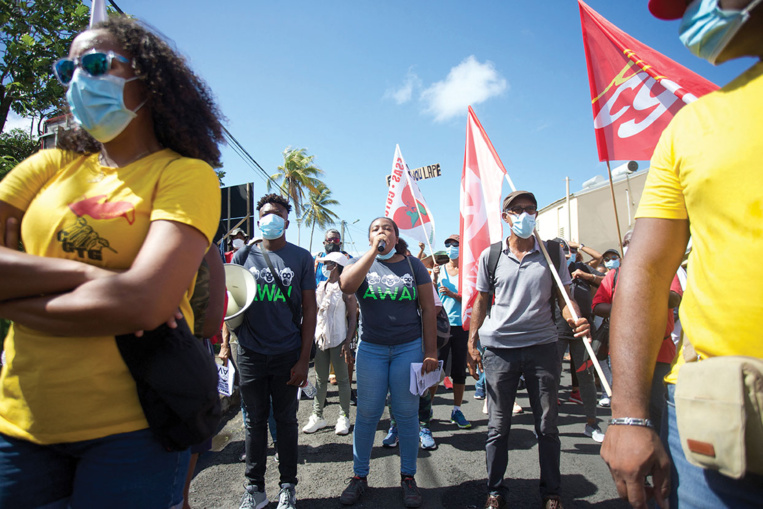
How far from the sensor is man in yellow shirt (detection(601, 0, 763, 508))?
100 centimetres

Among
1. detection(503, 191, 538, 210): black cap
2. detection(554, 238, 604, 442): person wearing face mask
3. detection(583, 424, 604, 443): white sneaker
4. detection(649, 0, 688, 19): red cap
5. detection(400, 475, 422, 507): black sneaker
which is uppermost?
detection(649, 0, 688, 19): red cap

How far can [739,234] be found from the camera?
3.30 feet

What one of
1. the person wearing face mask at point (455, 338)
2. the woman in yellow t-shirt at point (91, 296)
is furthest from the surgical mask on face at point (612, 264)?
the woman in yellow t-shirt at point (91, 296)

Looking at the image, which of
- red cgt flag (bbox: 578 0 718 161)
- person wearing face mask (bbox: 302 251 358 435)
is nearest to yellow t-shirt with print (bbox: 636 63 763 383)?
red cgt flag (bbox: 578 0 718 161)

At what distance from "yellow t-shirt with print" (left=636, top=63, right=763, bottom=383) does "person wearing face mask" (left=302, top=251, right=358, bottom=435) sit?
4232 mm

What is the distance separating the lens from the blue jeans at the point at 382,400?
134 inches

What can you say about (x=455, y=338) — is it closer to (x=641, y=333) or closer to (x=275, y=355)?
(x=275, y=355)

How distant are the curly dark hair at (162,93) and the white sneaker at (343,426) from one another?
408cm

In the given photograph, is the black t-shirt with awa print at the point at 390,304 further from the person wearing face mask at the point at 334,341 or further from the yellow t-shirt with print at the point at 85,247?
the yellow t-shirt with print at the point at 85,247

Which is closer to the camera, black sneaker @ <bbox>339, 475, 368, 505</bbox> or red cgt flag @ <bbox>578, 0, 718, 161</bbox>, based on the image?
red cgt flag @ <bbox>578, 0, 718, 161</bbox>

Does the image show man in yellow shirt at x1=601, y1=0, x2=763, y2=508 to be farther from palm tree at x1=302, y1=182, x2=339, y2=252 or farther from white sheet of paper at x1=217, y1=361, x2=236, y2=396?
palm tree at x1=302, y1=182, x2=339, y2=252

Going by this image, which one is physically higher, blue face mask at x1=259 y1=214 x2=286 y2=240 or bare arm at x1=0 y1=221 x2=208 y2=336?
blue face mask at x1=259 y1=214 x2=286 y2=240

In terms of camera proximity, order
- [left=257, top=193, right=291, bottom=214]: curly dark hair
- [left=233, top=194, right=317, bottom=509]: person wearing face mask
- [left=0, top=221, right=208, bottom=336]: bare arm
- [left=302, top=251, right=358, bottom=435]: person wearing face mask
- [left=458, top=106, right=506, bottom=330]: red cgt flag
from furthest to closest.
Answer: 1. [left=302, top=251, right=358, bottom=435]: person wearing face mask
2. [left=458, top=106, right=506, bottom=330]: red cgt flag
3. [left=257, top=193, right=291, bottom=214]: curly dark hair
4. [left=233, top=194, right=317, bottom=509]: person wearing face mask
5. [left=0, top=221, right=208, bottom=336]: bare arm

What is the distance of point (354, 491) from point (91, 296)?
2.83 m
